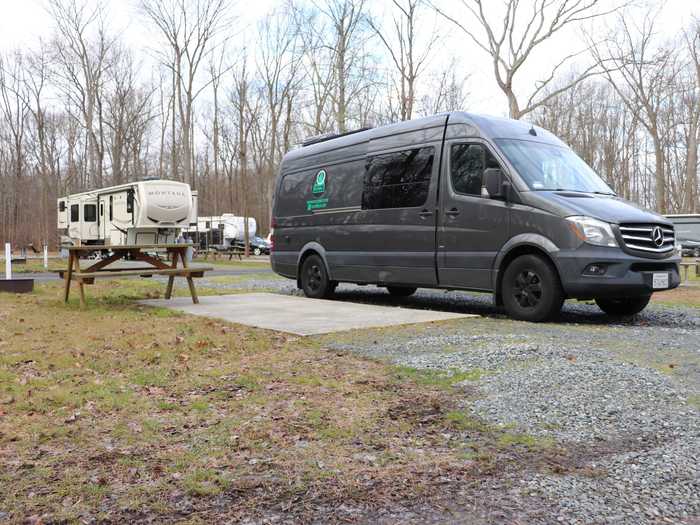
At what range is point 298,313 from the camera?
8.42 metres

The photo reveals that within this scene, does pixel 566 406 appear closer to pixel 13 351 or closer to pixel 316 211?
pixel 13 351

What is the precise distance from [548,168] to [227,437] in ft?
19.8

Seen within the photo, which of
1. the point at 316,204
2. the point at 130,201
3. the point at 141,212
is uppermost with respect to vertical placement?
the point at 130,201

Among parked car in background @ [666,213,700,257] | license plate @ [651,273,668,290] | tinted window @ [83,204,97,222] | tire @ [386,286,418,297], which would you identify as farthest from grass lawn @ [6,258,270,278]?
parked car in background @ [666,213,700,257]

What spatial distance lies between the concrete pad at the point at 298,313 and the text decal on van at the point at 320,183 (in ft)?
6.12

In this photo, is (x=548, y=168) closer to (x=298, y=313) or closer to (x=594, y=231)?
(x=594, y=231)

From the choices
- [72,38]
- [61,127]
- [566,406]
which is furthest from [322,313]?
[61,127]

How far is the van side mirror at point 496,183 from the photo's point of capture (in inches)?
303

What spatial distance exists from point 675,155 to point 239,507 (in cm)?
4545

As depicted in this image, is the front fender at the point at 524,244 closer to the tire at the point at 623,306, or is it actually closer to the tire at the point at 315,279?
the tire at the point at 623,306

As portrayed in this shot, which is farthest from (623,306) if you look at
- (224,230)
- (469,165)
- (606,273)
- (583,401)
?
(224,230)

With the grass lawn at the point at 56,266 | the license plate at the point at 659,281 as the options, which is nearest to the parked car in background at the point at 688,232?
the grass lawn at the point at 56,266

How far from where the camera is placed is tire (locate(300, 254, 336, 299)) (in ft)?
34.9

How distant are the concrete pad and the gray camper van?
2.16ft
